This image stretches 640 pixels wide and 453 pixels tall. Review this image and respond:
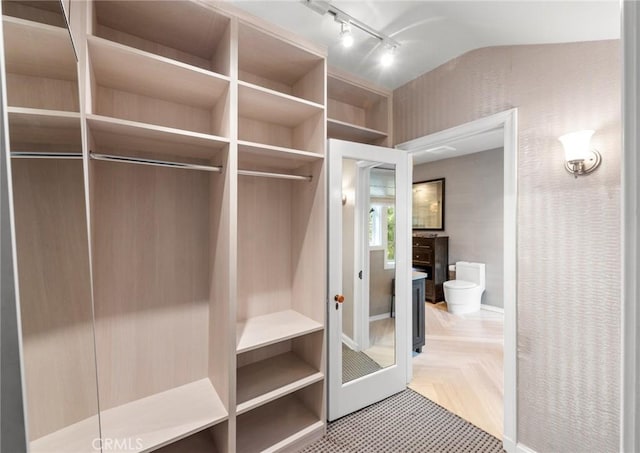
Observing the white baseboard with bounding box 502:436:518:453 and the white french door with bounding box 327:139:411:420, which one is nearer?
the white baseboard with bounding box 502:436:518:453

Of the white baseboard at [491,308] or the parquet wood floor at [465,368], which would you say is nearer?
the parquet wood floor at [465,368]

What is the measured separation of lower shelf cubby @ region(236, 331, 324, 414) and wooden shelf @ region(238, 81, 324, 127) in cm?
148

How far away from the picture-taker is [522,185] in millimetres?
1688

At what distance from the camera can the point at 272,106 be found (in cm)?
175

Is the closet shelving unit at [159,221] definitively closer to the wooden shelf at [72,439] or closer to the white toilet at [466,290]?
the wooden shelf at [72,439]

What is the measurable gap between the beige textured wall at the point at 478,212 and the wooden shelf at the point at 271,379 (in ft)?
12.6

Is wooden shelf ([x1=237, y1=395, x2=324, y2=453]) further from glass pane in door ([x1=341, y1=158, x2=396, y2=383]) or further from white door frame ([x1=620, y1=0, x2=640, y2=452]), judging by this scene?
white door frame ([x1=620, y1=0, x2=640, y2=452])

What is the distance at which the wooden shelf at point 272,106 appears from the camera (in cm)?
157

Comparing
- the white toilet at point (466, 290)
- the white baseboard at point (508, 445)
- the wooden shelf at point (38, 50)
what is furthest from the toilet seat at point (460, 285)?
the wooden shelf at point (38, 50)

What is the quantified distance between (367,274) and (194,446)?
61.7 inches

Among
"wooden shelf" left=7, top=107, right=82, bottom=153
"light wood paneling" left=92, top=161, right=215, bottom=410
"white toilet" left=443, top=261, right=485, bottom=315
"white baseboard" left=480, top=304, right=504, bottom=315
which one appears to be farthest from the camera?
"white baseboard" left=480, top=304, right=504, bottom=315

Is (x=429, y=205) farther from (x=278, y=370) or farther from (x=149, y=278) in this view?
(x=149, y=278)

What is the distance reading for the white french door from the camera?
197cm

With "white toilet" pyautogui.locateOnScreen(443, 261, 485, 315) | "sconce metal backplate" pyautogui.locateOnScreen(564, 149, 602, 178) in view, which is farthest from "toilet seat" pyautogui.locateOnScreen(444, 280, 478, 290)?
"sconce metal backplate" pyautogui.locateOnScreen(564, 149, 602, 178)
